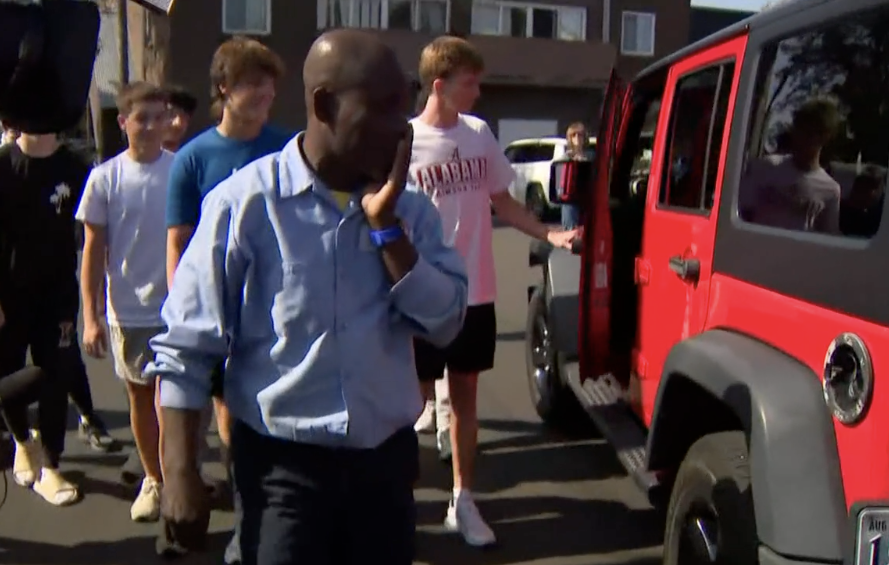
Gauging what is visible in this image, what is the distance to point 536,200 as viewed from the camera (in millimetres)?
20625

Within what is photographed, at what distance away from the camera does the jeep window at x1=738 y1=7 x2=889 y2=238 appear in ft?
8.29

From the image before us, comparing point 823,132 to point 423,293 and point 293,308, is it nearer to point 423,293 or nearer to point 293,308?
point 423,293

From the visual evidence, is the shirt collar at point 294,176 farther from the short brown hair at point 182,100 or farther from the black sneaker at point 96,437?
the black sneaker at point 96,437

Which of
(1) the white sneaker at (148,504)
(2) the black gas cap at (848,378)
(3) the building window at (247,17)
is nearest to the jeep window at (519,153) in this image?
(3) the building window at (247,17)

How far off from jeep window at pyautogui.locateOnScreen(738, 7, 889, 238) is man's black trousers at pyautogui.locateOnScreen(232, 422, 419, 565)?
1.28 m

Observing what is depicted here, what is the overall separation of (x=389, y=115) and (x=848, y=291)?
1163 millimetres

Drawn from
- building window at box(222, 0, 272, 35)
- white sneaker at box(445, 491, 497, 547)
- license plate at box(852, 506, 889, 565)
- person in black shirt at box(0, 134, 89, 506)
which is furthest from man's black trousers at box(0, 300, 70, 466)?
building window at box(222, 0, 272, 35)

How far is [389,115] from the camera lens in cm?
224

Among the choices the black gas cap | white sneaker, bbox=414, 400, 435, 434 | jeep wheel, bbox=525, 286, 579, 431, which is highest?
the black gas cap

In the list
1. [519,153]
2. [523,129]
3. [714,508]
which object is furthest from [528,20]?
[714,508]

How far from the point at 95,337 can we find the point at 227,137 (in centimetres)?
133

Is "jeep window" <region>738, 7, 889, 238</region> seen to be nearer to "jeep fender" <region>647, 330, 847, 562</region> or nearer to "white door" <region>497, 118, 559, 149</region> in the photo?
"jeep fender" <region>647, 330, 847, 562</region>

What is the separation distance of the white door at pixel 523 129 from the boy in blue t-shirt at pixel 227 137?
27.9 meters

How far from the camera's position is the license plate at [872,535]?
7.00ft
